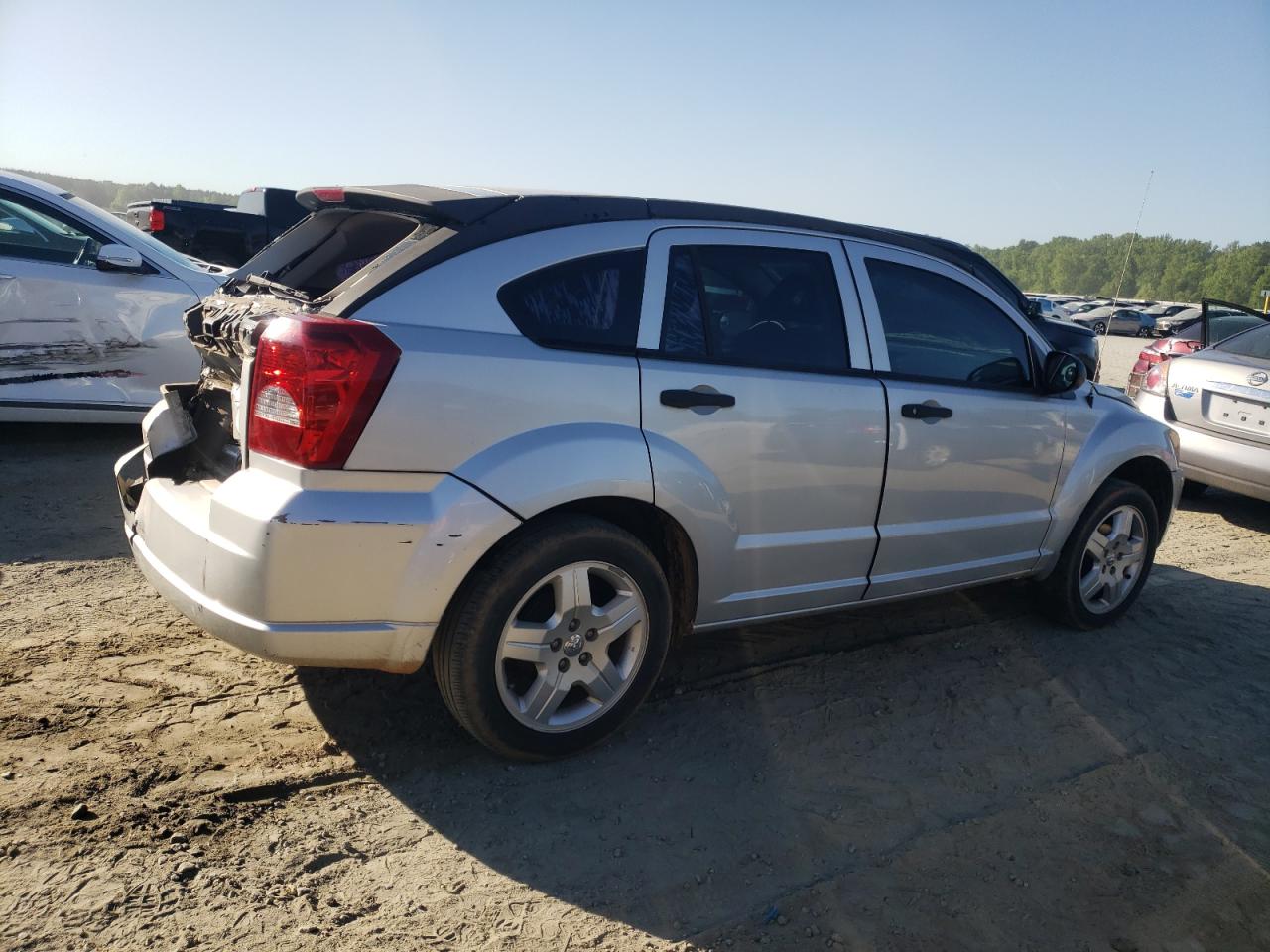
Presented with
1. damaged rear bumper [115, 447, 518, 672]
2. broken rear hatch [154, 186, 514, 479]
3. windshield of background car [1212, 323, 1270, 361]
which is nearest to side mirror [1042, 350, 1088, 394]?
broken rear hatch [154, 186, 514, 479]

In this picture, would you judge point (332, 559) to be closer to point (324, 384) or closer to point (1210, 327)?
point (324, 384)

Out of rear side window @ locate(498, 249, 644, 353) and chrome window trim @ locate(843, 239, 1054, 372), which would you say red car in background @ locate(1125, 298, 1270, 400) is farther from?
rear side window @ locate(498, 249, 644, 353)

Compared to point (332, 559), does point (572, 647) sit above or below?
below

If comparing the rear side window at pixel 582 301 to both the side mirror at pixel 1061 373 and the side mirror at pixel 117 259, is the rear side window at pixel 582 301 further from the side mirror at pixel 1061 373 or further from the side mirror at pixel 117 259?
the side mirror at pixel 117 259

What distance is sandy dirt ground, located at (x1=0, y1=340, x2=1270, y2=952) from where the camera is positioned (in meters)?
2.52

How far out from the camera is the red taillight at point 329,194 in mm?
3475

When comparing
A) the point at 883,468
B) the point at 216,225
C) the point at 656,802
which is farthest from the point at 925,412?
the point at 216,225

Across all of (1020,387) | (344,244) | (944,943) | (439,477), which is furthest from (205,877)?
(1020,387)

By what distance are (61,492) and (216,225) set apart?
8.36 metres

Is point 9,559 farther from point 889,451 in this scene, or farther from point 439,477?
point 889,451

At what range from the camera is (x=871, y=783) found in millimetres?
3273

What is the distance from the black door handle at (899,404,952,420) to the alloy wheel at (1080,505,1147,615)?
137 centimetres

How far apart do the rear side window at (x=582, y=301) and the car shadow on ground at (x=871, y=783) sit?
4.62 feet

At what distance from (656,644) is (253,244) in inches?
472
